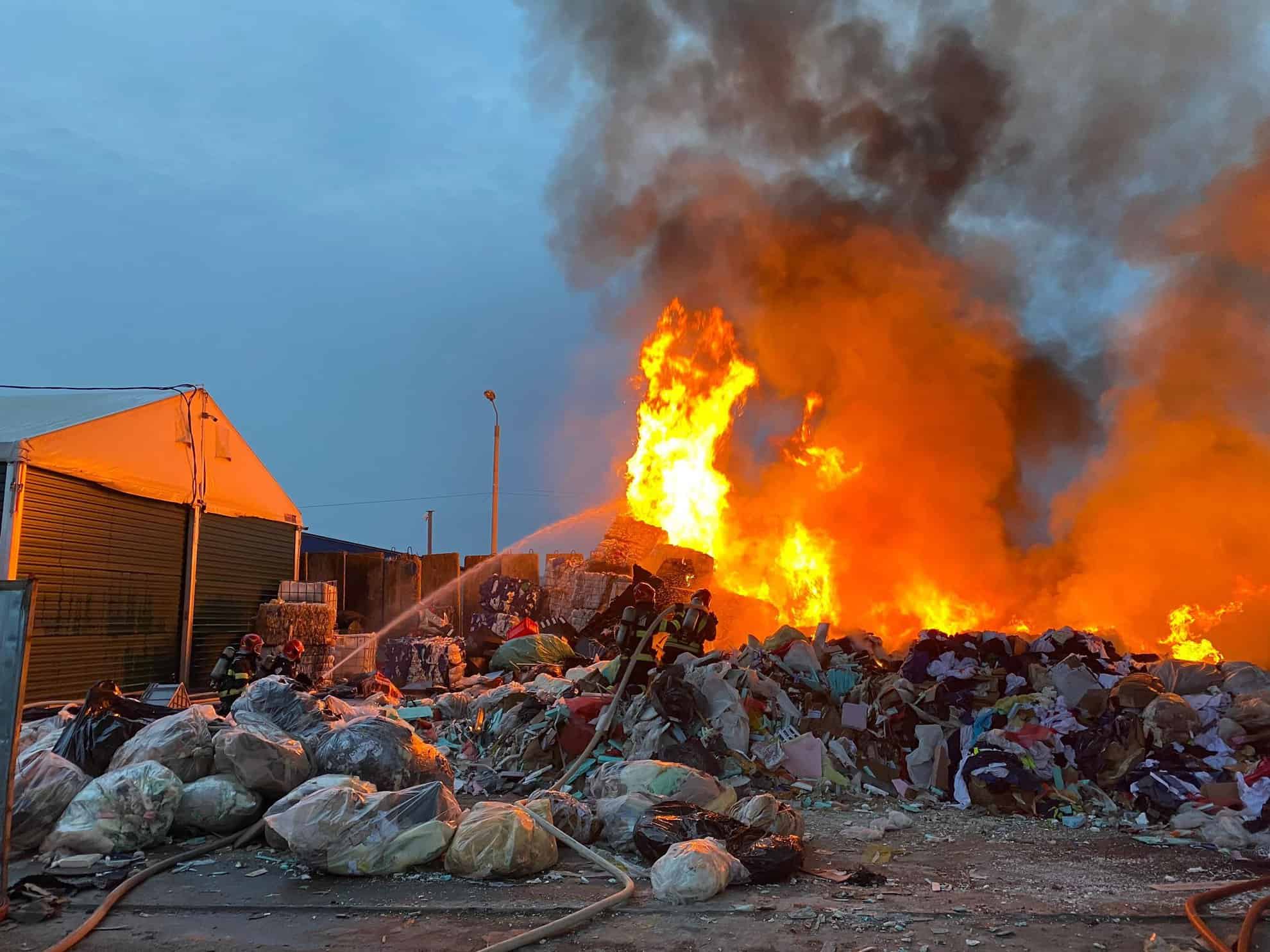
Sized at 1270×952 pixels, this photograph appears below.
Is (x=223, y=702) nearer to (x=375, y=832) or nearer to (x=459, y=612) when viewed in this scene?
(x=375, y=832)

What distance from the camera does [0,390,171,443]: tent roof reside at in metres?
10.1

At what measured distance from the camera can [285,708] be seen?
671cm

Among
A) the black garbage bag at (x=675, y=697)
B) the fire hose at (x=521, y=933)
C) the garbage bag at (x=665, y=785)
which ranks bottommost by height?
the fire hose at (x=521, y=933)

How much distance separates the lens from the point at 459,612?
15781mm

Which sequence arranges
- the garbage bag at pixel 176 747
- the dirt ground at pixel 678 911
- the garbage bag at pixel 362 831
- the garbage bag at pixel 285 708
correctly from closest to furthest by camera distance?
the dirt ground at pixel 678 911
the garbage bag at pixel 362 831
the garbage bag at pixel 176 747
the garbage bag at pixel 285 708

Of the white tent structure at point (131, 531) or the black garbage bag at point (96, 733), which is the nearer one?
the black garbage bag at point (96, 733)

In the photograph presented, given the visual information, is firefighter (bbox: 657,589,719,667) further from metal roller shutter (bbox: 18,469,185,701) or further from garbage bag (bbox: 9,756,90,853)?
metal roller shutter (bbox: 18,469,185,701)

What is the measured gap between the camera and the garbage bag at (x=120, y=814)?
203 inches

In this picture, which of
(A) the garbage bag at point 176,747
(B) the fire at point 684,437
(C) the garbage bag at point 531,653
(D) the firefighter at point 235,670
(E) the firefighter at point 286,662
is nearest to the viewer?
(A) the garbage bag at point 176,747

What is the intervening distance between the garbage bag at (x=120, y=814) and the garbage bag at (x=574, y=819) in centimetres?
221

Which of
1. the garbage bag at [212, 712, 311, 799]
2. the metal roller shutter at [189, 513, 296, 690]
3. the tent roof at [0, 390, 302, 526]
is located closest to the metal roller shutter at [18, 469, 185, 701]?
the tent roof at [0, 390, 302, 526]

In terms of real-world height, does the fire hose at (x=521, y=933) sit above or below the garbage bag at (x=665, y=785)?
below

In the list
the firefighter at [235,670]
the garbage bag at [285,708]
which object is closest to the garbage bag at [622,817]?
the garbage bag at [285,708]

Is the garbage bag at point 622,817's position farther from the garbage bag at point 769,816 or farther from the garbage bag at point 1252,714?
the garbage bag at point 1252,714
